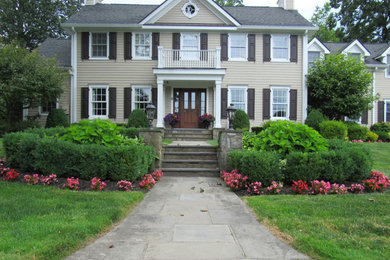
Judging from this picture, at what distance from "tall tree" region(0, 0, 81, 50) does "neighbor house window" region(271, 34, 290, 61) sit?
21.8m

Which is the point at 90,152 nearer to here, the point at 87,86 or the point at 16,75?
the point at 16,75

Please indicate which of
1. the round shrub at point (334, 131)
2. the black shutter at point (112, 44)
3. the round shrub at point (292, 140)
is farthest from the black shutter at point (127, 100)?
the round shrub at point (334, 131)

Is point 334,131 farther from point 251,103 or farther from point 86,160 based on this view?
point 86,160

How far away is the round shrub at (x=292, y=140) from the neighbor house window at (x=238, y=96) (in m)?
8.26

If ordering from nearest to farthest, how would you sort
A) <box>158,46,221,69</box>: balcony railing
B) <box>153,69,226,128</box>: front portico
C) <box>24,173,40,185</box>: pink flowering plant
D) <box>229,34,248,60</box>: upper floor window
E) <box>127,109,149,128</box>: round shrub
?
<box>24,173,40,185</box>: pink flowering plant, <box>127,109,149,128</box>: round shrub, <box>153,69,226,128</box>: front portico, <box>158,46,221,69</box>: balcony railing, <box>229,34,248,60</box>: upper floor window

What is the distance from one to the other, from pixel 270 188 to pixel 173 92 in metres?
10.7

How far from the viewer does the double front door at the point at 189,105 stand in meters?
15.0

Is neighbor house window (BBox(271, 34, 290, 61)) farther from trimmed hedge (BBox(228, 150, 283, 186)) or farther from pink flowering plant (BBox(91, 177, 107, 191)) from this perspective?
pink flowering plant (BBox(91, 177, 107, 191))

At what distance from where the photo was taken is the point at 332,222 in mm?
3688

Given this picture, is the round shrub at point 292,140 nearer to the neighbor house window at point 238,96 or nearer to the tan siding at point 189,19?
the neighbor house window at point 238,96

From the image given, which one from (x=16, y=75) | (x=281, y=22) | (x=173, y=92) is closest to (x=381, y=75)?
(x=281, y=22)

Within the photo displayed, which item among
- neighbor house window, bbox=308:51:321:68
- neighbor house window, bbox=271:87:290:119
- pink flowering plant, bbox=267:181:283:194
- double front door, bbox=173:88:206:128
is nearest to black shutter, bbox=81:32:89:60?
double front door, bbox=173:88:206:128

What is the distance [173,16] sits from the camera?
14633mm

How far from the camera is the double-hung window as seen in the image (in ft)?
48.1
